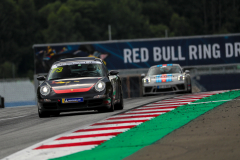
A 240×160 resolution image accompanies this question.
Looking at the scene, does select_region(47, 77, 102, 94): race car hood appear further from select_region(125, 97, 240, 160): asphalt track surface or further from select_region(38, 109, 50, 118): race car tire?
select_region(125, 97, 240, 160): asphalt track surface

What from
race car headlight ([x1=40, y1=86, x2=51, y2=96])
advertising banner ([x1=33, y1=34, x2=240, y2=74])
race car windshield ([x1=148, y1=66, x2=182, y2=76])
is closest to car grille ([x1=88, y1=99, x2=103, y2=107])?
race car headlight ([x1=40, y1=86, x2=51, y2=96])

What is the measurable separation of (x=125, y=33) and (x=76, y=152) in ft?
336

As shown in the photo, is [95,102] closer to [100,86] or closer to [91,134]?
[100,86]

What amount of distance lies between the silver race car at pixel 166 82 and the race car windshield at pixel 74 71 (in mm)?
7817

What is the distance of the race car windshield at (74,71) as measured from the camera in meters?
13.1

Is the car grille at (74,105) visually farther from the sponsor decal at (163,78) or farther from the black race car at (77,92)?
the sponsor decal at (163,78)

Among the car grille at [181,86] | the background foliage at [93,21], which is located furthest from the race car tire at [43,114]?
the background foliage at [93,21]

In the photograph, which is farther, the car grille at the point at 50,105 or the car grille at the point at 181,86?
the car grille at the point at 181,86

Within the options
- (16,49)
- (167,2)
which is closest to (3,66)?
(16,49)

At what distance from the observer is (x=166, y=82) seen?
21.0 meters

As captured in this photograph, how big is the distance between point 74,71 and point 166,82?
27.0 feet

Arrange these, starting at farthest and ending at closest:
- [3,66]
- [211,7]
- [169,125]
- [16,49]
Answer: [211,7]
[16,49]
[3,66]
[169,125]

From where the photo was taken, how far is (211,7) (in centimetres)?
13338

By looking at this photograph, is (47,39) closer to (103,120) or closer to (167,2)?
→ (167,2)
